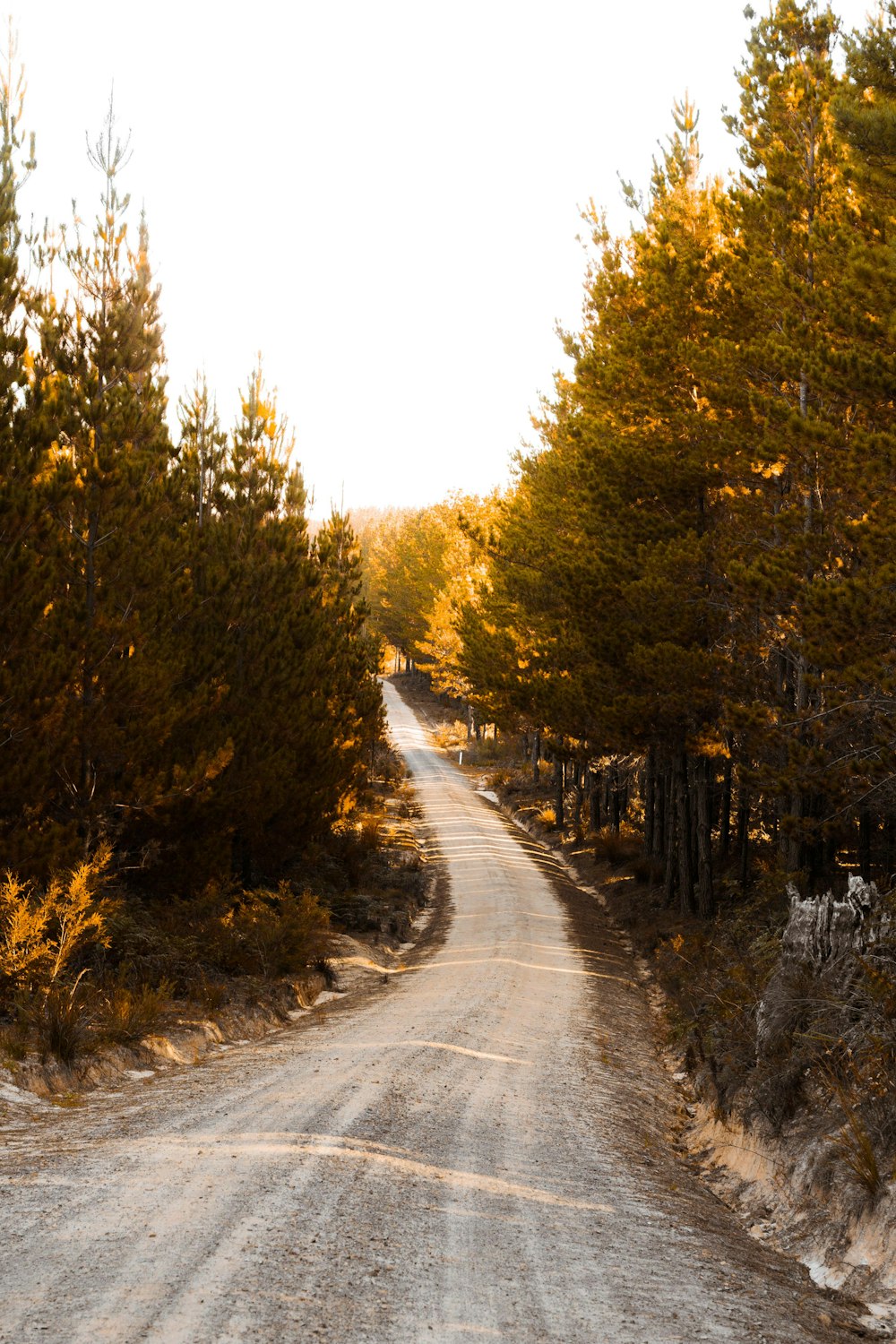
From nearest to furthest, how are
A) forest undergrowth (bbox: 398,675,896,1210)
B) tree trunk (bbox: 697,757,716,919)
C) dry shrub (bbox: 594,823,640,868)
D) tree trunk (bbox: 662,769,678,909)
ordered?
forest undergrowth (bbox: 398,675,896,1210) < tree trunk (bbox: 697,757,716,919) < tree trunk (bbox: 662,769,678,909) < dry shrub (bbox: 594,823,640,868)

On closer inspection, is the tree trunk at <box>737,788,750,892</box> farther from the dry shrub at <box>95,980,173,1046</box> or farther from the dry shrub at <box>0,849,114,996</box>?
the dry shrub at <box>0,849,114,996</box>

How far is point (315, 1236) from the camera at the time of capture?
5.18m

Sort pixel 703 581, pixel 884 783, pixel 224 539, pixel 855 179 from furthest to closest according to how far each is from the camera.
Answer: pixel 703 581 < pixel 224 539 < pixel 884 783 < pixel 855 179

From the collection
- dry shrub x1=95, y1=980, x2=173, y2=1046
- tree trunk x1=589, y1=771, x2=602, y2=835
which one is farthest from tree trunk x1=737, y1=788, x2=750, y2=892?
dry shrub x1=95, y1=980, x2=173, y2=1046

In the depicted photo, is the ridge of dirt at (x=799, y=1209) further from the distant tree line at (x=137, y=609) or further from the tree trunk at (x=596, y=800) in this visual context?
the tree trunk at (x=596, y=800)

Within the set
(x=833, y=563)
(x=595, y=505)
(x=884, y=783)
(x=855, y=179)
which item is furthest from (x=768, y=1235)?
(x=595, y=505)

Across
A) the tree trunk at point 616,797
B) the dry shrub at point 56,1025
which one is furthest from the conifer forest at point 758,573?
the dry shrub at point 56,1025

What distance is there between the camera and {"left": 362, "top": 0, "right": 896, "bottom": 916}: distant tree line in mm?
11602

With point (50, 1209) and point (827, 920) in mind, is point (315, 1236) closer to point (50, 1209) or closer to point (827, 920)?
point (50, 1209)

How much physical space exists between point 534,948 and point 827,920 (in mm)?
9770

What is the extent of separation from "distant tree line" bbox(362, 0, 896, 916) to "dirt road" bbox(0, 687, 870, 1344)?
5977 mm

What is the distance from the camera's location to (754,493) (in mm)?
17062

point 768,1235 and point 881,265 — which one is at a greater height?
point 881,265

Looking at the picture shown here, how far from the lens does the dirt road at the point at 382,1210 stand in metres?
4.41
